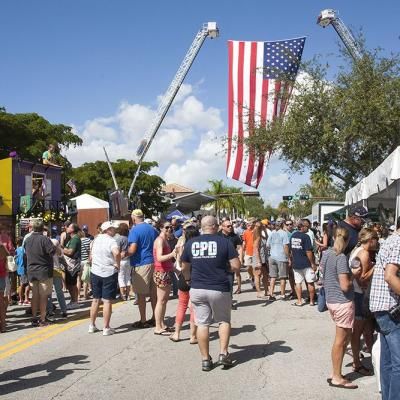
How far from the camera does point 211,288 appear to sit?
6137 mm

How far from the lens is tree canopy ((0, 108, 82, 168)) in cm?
4075

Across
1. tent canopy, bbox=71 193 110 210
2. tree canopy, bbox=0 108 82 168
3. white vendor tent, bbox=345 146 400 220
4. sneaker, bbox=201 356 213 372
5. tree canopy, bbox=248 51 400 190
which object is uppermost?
tree canopy, bbox=0 108 82 168

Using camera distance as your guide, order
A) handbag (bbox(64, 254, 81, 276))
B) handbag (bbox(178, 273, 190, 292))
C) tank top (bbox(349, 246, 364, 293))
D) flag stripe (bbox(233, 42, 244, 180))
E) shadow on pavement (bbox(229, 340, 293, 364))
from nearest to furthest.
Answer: tank top (bbox(349, 246, 364, 293)), shadow on pavement (bbox(229, 340, 293, 364)), handbag (bbox(178, 273, 190, 292)), handbag (bbox(64, 254, 81, 276)), flag stripe (bbox(233, 42, 244, 180))

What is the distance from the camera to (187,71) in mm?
37688

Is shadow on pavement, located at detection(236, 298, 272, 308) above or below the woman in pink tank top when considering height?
below

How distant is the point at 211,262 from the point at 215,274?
0.14 metres

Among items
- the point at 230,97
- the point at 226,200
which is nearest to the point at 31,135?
the point at 230,97

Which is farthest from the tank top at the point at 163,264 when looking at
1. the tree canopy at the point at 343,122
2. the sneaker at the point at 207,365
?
the tree canopy at the point at 343,122

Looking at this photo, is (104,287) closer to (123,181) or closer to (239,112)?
(239,112)

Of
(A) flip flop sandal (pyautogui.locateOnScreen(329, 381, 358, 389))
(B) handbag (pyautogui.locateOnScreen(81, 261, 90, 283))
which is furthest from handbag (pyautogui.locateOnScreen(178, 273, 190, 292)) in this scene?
(B) handbag (pyautogui.locateOnScreen(81, 261, 90, 283))

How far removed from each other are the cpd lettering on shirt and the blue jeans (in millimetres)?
2400

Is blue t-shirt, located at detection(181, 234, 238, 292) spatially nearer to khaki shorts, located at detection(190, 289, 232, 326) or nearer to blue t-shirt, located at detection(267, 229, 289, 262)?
khaki shorts, located at detection(190, 289, 232, 326)

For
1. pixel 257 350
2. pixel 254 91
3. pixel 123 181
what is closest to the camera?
pixel 257 350

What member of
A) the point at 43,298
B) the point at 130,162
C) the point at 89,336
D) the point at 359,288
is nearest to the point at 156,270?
the point at 89,336
